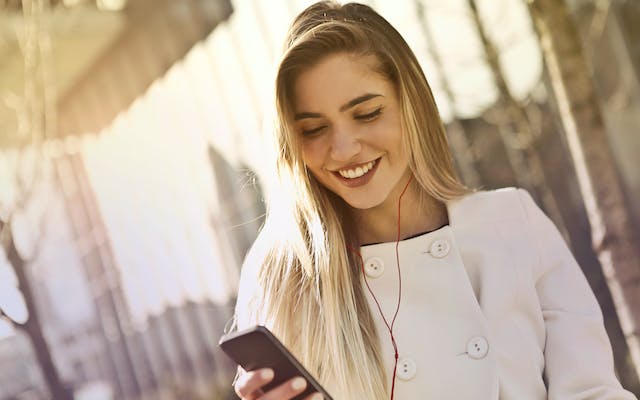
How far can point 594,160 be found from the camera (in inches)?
101

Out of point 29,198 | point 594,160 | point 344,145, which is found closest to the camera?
point 344,145

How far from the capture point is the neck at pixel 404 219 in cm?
167

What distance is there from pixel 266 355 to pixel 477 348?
0.43 m

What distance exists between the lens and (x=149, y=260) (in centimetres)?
700

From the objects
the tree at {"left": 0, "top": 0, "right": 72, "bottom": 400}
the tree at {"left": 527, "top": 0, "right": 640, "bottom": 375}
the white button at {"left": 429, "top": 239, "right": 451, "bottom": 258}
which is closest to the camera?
the white button at {"left": 429, "top": 239, "right": 451, "bottom": 258}

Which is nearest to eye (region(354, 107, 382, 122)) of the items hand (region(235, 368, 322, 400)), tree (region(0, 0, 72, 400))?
hand (region(235, 368, 322, 400))

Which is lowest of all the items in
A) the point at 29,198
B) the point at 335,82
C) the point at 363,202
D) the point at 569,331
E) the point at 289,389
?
the point at 569,331

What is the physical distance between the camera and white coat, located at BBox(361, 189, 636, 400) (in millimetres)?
1510

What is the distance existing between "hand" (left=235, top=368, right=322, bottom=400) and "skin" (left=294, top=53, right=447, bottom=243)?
39 centimetres

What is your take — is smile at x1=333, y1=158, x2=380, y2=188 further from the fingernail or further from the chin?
the fingernail

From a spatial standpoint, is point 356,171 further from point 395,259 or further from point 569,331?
point 569,331

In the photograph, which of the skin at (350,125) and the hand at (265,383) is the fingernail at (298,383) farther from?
the skin at (350,125)

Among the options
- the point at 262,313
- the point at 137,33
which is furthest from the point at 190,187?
the point at 262,313

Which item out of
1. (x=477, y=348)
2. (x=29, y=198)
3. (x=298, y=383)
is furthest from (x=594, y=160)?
(x=29, y=198)
